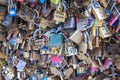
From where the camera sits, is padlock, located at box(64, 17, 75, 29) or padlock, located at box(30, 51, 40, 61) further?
padlock, located at box(30, 51, 40, 61)

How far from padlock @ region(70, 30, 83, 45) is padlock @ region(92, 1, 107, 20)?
184mm

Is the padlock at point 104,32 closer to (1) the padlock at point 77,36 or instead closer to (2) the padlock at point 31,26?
(1) the padlock at point 77,36

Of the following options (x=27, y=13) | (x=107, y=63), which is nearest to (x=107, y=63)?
(x=107, y=63)

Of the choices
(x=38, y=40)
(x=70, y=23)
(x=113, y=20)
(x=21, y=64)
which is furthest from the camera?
(x=21, y=64)

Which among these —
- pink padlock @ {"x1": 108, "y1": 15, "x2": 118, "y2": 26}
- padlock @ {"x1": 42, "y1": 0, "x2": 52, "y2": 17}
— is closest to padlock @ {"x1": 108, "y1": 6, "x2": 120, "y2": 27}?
pink padlock @ {"x1": 108, "y1": 15, "x2": 118, "y2": 26}

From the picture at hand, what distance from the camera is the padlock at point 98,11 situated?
6.64 feet

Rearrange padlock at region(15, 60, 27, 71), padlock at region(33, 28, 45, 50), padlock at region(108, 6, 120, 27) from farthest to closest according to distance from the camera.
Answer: padlock at region(15, 60, 27, 71) < padlock at region(33, 28, 45, 50) < padlock at region(108, 6, 120, 27)

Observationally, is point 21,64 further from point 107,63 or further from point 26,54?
point 107,63

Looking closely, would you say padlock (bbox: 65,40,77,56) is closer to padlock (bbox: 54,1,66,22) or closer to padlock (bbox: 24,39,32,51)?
padlock (bbox: 54,1,66,22)

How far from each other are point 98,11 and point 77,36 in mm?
247

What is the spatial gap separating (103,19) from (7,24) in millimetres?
791

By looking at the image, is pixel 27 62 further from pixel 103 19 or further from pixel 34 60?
pixel 103 19

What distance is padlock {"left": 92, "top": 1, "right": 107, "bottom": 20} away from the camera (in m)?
2.02

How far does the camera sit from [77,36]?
2.10 metres
